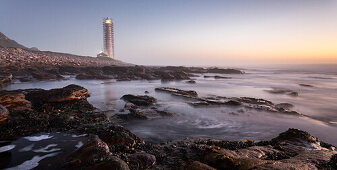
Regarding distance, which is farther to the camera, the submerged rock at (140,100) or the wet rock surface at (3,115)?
the submerged rock at (140,100)

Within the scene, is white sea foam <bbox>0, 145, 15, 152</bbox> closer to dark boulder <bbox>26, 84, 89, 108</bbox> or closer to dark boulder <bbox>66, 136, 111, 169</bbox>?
dark boulder <bbox>66, 136, 111, 169</bbox>

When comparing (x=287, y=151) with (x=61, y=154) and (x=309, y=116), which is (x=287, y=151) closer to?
(x=61, y=154)

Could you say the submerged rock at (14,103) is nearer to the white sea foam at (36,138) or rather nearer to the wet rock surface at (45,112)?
the wet rock surface at (45,112)

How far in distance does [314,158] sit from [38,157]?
7.06 metres

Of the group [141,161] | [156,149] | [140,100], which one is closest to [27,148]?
[141,161]

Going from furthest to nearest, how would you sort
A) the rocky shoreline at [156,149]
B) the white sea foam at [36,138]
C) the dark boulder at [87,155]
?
1. the white sea foam at [36,138]
2. the rocky shoreline at [156,149]
3. the dark boulder at [87,155]

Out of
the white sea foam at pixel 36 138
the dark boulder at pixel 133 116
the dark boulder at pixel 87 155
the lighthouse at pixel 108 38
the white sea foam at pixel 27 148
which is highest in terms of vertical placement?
the lighthouse at pixel 108 38

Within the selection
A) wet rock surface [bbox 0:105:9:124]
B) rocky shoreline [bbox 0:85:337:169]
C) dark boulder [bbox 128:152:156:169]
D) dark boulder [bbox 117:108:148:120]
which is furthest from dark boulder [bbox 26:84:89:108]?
dark boulder [bbox 128:152:156:169]

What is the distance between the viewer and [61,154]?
4562 millimetres

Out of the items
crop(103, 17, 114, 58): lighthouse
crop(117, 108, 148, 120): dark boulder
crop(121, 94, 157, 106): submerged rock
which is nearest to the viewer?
crop(117, 108, 148, 120): dark boulder

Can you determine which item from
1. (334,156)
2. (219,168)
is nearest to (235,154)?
(219,168)

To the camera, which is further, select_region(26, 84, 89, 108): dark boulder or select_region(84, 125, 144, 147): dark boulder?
select_region(26, 84, 89, 108): dark boulder

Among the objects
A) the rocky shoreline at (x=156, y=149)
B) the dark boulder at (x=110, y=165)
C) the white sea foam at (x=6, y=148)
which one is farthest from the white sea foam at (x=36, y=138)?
the dark boulder at (x=110, y=165)

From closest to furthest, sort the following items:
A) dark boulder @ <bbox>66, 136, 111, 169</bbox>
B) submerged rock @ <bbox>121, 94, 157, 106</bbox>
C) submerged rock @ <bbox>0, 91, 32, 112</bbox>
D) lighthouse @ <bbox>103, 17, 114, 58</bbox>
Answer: dark boulder @ <bbox>66, 136, 111, 169</bbox>, submerged rock @ <bbox>0, 91, 32, 112</bbox>, submerged rock @ <bbox>121, 94, 157, 106</bbox>, lighthouse @ <bbox>103, 17, 114, 58</bbox>
